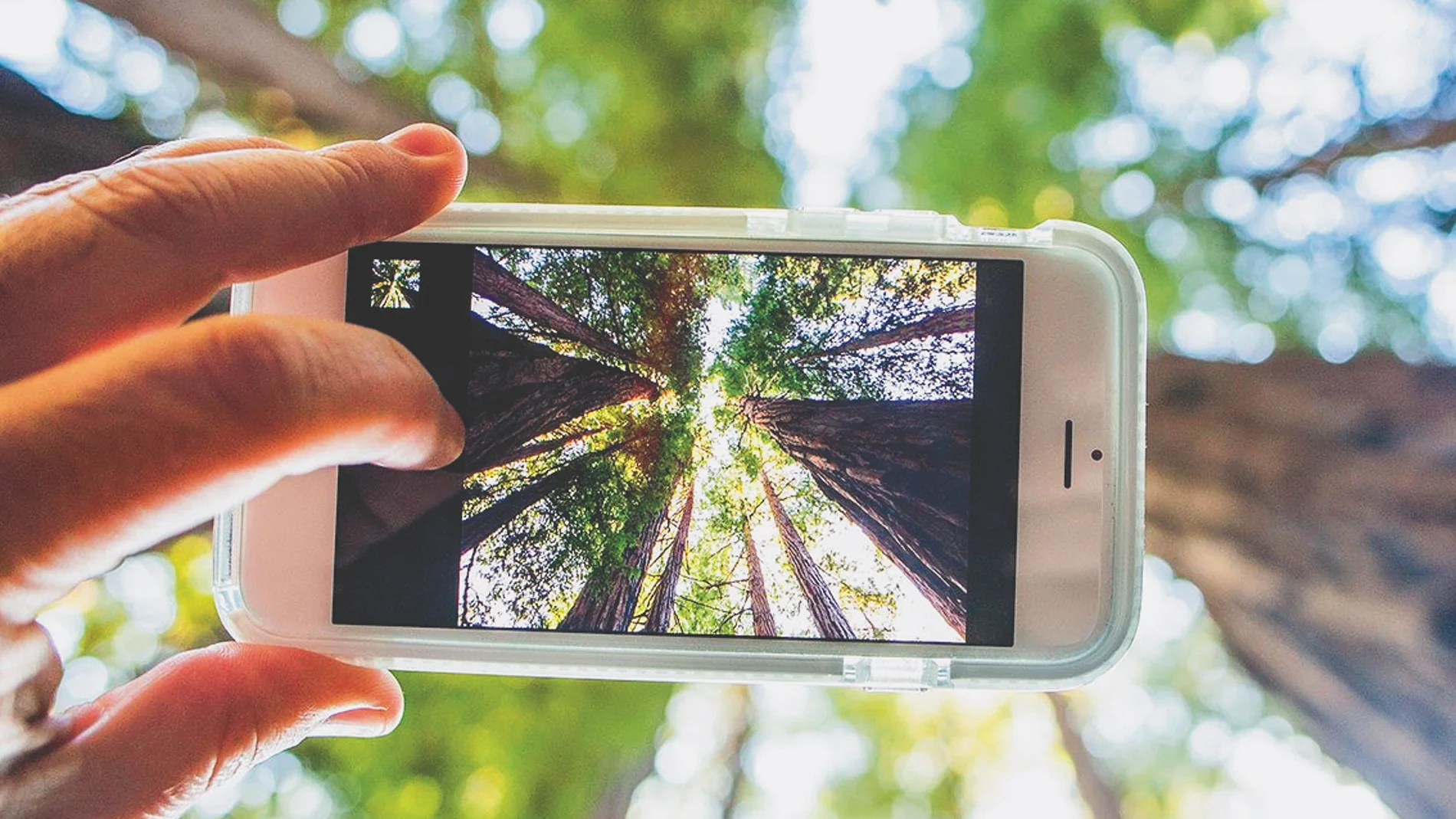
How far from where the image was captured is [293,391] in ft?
2.12

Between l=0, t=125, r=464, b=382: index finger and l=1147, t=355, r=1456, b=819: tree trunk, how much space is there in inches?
76.2

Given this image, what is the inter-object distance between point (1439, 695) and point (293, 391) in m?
2.11

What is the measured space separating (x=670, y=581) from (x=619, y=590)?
8cm

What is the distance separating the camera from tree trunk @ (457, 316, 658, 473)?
3.61 ft

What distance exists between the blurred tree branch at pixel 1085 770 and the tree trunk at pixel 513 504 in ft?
7.27

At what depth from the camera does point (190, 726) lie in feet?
2.85

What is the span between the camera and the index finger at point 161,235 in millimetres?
706

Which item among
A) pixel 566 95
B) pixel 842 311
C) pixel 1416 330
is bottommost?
pixel 842 311

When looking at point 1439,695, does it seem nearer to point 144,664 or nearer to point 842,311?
point 842,311

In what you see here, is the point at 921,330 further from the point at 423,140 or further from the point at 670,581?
the point at 423,140

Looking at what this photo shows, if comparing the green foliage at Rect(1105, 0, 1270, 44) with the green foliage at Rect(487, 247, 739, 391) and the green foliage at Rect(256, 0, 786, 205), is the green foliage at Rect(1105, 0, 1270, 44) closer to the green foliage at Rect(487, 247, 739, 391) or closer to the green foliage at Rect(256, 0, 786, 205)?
the green foliage at Rect(256, 0, 786, 205)

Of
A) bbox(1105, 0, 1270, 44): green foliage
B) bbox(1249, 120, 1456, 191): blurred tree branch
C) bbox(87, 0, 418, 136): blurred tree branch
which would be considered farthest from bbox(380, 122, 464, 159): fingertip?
bbox(1249, 120, 1456, 191): blurred tree branch

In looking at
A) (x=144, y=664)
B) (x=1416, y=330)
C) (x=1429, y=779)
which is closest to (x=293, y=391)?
(x=144, y=664)

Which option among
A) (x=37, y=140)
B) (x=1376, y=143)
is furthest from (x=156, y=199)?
(x=1376, y=143)
